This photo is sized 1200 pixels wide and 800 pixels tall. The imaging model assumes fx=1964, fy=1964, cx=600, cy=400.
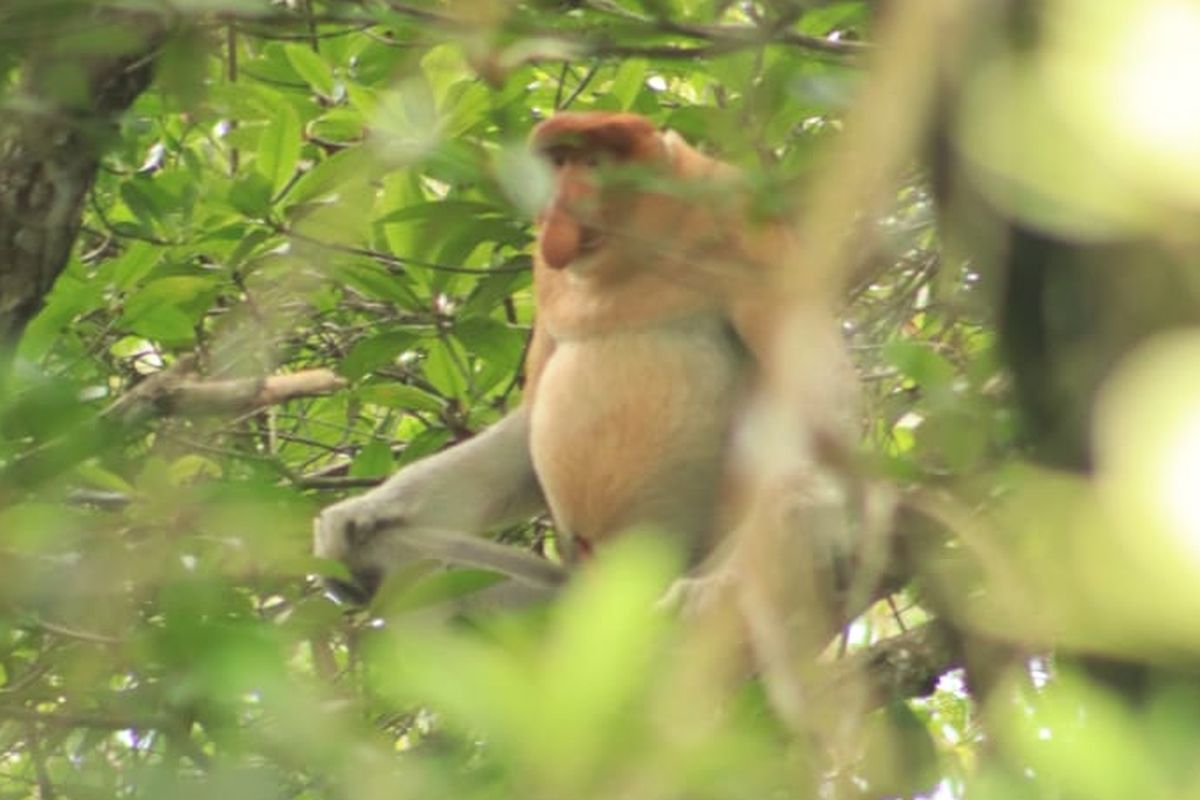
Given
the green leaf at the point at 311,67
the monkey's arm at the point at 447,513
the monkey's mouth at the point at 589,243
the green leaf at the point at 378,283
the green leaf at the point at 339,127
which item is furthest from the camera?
the monkey's arm at the point at 447,513

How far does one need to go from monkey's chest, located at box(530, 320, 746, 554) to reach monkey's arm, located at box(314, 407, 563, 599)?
0.58ft

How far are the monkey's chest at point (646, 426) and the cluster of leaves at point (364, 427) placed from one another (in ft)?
0.69

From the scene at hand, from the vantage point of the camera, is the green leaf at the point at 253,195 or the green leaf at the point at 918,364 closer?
the green leaf at the point at 918,364

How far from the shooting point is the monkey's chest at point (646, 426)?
4172mm

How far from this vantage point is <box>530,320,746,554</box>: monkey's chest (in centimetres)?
417

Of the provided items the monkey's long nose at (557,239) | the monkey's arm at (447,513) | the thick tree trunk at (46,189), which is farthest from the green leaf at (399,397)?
the thick tree trunk at (46,189)

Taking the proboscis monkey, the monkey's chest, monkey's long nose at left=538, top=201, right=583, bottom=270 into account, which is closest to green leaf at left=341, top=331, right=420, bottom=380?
monkey's long nose at left=538, top=201, right=583, bottom=270

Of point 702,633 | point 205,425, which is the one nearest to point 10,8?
point 702,633

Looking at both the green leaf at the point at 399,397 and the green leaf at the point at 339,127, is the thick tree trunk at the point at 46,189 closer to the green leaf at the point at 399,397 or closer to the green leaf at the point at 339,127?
the green leaf at the point at 339,127

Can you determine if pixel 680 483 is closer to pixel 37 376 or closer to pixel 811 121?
pixel 811 121

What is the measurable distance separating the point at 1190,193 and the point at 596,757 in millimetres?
320

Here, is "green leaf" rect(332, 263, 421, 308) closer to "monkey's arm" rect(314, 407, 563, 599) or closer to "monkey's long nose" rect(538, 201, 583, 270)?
"monkey's long nose" rect(538, 201, 583, 270)

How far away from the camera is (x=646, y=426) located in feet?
13.8

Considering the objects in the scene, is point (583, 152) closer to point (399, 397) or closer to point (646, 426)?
point (399, 397)
